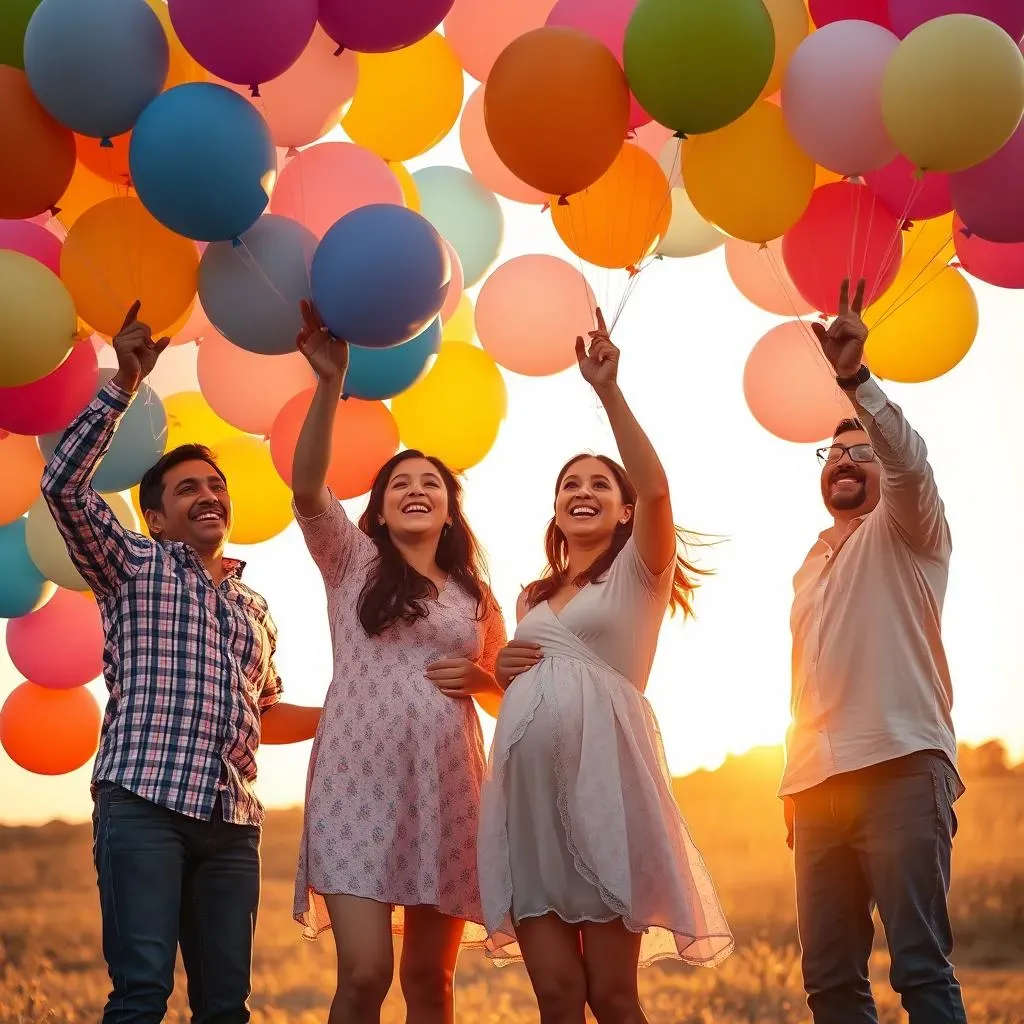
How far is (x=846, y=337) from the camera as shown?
2529mm

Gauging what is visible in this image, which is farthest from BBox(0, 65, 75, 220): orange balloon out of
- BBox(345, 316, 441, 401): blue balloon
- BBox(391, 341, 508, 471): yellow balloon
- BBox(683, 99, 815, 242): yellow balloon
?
BBox(683, 99, 815, 242): yellow balloon

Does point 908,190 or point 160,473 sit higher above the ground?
point 908,190

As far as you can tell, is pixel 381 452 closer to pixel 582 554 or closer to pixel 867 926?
pixel 582 554

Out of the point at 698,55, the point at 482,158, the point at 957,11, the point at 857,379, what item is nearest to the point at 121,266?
the point at 482,158

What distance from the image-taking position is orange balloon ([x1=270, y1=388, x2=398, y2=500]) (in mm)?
3055

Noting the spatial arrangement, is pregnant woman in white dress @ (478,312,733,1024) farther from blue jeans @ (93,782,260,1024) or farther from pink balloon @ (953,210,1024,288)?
pink balloon @ (953,210,1024,288)

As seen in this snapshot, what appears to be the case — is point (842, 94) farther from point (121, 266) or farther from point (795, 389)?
point (121, 266)

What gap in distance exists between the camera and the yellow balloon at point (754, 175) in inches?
109

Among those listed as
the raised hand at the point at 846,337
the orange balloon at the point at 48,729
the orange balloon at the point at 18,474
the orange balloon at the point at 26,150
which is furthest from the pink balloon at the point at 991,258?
the orange balloon at the point at 48,729

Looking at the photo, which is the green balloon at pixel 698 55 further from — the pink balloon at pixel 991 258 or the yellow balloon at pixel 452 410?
the yellow balloon at pixel 452 410

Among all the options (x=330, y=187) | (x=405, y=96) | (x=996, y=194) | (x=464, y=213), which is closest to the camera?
(x=996, y=194)

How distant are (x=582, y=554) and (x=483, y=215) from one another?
38.6 inches

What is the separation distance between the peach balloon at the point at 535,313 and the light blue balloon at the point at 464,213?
12 cm

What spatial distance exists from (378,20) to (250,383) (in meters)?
0.96
